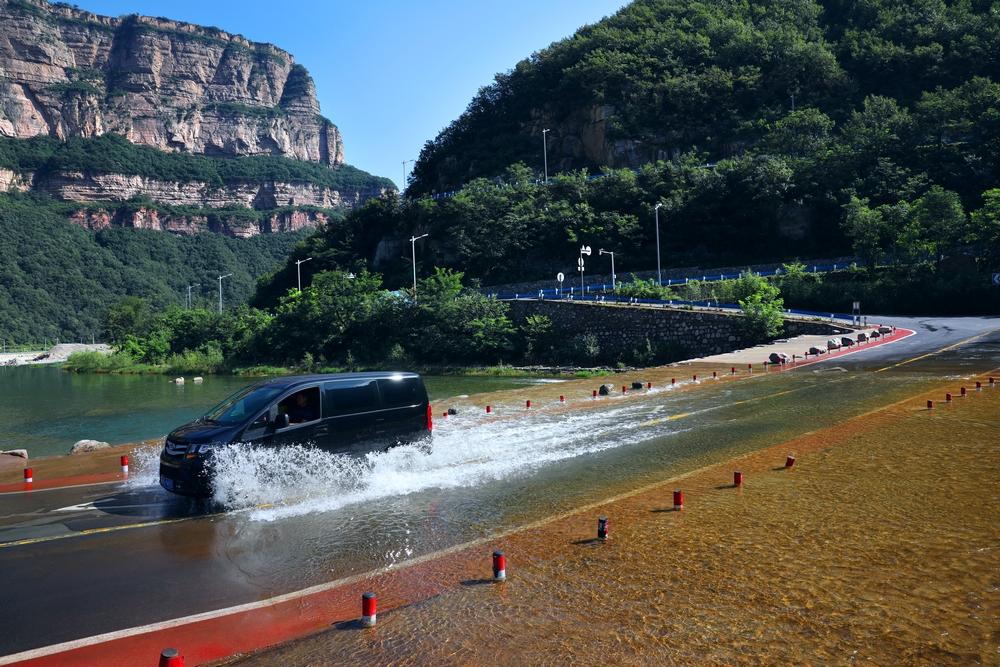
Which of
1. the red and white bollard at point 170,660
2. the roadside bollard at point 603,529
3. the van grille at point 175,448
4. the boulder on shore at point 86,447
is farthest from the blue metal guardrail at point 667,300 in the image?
the red and white bollard at point 170,660

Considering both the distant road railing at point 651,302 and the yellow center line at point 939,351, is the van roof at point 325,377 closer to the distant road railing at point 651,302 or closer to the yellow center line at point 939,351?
the yellow center line at point 939,351

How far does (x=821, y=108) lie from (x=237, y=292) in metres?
138

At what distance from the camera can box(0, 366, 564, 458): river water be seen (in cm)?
2645

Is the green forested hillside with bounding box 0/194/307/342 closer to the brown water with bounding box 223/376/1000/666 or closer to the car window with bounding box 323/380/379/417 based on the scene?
the car window with bounding box 323/380/379/417

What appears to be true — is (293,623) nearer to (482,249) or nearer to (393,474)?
(393,474)

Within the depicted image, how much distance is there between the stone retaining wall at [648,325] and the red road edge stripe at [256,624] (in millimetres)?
35670

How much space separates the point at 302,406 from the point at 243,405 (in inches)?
37.5

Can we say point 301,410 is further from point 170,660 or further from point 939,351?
point 939,351

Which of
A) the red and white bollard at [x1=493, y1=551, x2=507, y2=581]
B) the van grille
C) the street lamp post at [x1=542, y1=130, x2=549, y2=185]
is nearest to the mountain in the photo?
the street lamp post at [x1=542, y1=130, x2=549, y2=185]

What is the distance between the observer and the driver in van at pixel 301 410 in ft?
35.1

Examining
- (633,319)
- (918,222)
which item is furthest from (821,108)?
(633,319)

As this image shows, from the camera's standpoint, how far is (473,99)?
378 ft

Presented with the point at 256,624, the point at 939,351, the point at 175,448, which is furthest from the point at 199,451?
the point at 939,351

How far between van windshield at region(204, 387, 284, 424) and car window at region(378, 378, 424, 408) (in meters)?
1.88
